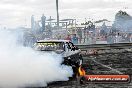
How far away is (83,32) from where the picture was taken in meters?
33.5

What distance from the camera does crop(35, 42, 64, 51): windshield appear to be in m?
13.9

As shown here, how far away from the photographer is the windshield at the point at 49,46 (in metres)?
13.9

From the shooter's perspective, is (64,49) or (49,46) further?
(49,46)

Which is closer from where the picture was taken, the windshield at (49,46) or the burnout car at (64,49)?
the burnout car at (64,49)

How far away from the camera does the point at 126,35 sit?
1385 inches

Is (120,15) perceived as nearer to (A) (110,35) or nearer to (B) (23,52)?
(A) (110,35)

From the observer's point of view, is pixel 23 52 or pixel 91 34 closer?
pixel 23 52

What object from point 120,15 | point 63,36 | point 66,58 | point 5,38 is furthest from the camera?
point 120,15

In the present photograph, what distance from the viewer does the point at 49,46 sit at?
46.2ft

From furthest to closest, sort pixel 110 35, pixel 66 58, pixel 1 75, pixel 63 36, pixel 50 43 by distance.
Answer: pixel 110 35
pixel 63 36
pixel 50 43
pixel 66 58
pixel 1 75

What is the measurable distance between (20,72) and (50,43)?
394cm

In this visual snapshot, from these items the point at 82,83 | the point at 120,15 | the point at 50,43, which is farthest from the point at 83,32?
the point at 120,15

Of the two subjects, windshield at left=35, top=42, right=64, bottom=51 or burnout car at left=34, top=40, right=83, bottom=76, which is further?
windshield at left=35, top=42, right=64, bottom=51

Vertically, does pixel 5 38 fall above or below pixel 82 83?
above
